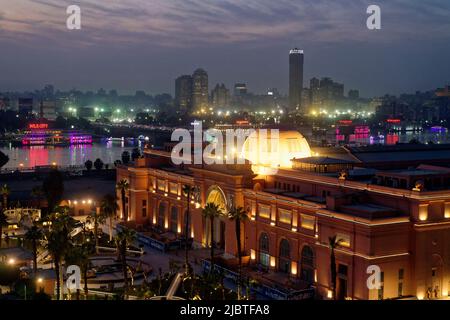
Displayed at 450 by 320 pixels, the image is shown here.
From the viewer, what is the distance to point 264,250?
24.4 metres

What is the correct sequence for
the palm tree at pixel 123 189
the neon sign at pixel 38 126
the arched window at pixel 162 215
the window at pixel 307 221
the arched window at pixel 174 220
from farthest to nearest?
1. the neon sign at pixel 38 126
2. the arched window at pixel 162 215
3. the palm tree at pixel 123 189
4. the arched window at pixel 174 220
5. the window at pixel 307 221

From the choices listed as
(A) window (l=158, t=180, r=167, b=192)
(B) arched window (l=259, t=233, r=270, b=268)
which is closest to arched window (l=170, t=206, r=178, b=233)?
(A) window (l=158, t=180, r=167, b=192)

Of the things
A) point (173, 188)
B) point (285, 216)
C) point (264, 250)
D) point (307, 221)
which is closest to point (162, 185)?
point (173, 188)

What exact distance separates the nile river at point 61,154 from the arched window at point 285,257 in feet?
170

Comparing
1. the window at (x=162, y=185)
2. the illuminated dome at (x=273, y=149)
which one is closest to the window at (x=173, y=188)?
the window at (x=162, y=185)

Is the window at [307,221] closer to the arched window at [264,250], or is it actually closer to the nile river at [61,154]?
the arched window at [264,250]

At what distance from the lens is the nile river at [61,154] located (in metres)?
75.9

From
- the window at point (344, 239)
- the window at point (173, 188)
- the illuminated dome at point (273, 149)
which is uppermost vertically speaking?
the illuminated dome at point (273, 149)

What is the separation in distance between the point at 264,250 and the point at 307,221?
292cm

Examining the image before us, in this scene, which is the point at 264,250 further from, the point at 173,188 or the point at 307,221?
the point at 173,188

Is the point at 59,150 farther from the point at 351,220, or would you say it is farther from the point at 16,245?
the point at 351,220

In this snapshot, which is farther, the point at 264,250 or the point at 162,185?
the point at 162,185

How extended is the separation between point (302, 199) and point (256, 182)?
3.47 meters

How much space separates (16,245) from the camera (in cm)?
2805
